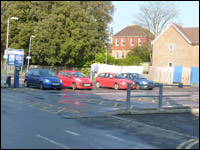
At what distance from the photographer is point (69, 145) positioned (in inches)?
292

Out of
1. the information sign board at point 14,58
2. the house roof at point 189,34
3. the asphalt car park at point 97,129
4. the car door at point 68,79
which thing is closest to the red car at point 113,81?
the car door at point 68,79

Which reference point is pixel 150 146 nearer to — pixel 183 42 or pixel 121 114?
pixel 121 114

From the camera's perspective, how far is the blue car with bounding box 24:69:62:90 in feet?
77.8

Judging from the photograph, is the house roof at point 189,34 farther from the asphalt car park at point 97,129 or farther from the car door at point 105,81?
the asphalt car park at point 97,129

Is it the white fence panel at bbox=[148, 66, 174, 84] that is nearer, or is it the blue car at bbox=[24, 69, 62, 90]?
the blue car at bbox=[24, 69, 62, 90]

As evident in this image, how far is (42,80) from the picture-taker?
78.1 feet

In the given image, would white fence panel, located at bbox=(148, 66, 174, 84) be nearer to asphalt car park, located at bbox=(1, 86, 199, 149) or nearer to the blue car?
the blue car

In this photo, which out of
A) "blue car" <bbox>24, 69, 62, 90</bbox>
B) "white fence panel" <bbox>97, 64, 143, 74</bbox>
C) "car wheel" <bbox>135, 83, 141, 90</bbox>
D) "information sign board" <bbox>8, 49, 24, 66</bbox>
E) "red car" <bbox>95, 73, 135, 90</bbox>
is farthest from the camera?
"white fence panel" <bbox>97, 64, 143, 74</bbox>

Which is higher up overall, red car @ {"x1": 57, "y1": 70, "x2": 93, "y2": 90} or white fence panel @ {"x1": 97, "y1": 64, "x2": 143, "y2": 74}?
white fence panel @ {"x1": 97, "y1": 64, "x2": 143, "y2": 74}

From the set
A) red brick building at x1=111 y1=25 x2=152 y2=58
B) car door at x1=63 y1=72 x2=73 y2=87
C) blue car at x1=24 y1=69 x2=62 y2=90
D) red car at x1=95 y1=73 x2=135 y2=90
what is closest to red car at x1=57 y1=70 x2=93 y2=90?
car door at x1=63 y1=72 x2=73 y2=87

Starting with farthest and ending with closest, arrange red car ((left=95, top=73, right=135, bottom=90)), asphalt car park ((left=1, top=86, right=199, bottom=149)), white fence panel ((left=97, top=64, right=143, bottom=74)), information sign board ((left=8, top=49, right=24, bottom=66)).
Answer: white fence panel ((left=97, top=64, right=143, bottom=74)) → red car ((left=95, top=73, right=135, bottom=90)) → information sign board ((left=8, top=49, right=24, bottom=66)) → asphalt car park ((left=1, top=86, right=199, bottom=149))

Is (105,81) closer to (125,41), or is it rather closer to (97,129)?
(97,129)

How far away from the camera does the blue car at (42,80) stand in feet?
77.8

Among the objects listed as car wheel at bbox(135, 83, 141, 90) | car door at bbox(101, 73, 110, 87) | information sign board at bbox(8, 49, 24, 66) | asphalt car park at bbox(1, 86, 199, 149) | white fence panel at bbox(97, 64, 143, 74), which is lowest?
asphalt car park at bbox(1, 86, 199, 149)
